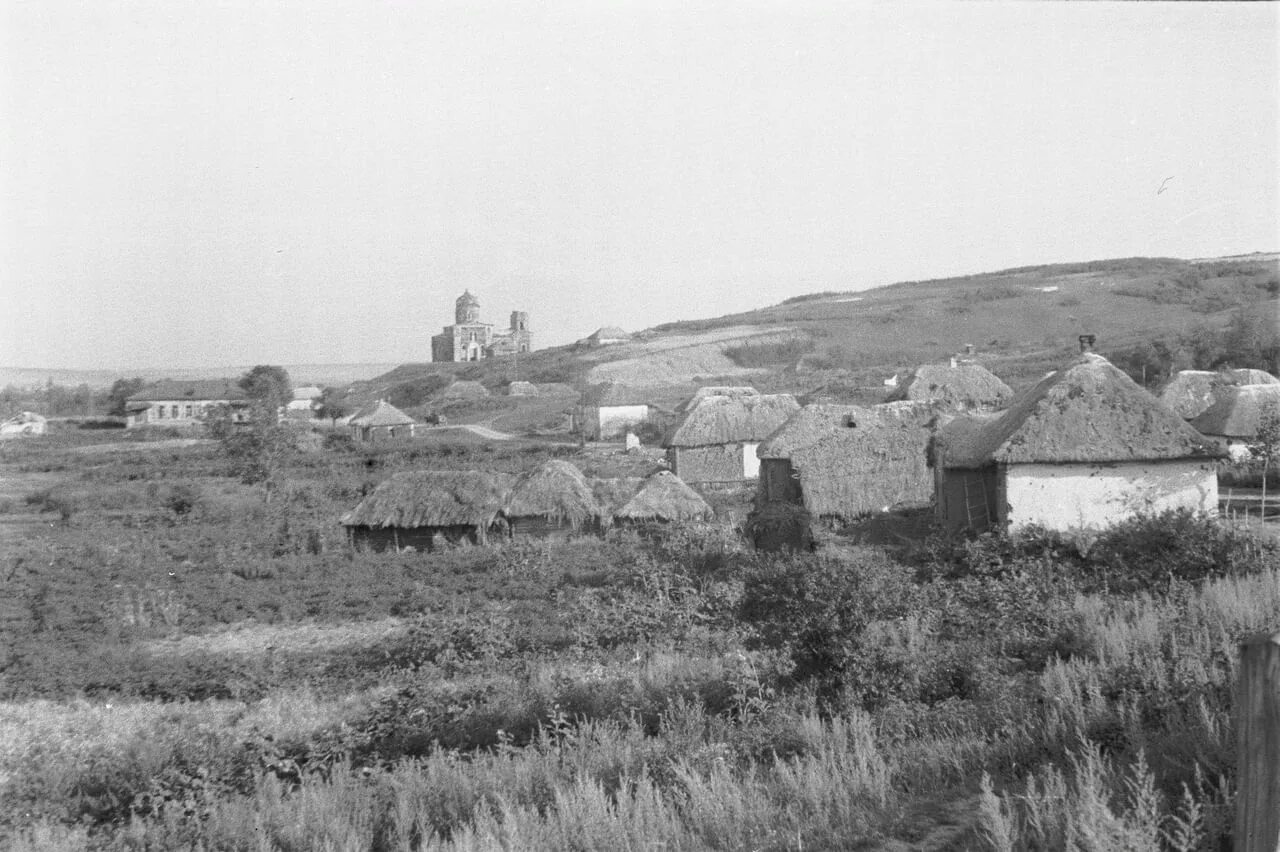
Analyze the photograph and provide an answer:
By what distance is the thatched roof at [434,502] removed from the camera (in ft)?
75.9

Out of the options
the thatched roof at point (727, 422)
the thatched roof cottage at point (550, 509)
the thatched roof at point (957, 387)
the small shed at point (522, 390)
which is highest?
the small shed at point (522, 390)

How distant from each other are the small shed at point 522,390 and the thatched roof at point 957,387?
32.7 metres

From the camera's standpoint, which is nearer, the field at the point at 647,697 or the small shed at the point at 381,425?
the field at the point at 647,697

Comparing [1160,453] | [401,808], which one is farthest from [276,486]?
[401,808]

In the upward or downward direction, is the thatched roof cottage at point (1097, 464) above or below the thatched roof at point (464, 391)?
below

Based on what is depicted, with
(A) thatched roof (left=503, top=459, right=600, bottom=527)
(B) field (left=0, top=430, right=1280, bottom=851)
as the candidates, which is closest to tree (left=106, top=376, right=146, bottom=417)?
(B) field (left=0, top=430, right=1280, bottom=851)

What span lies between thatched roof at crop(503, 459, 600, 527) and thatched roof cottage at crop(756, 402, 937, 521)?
160 inches

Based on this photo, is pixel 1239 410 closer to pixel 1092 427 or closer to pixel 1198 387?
pixel 1198 387

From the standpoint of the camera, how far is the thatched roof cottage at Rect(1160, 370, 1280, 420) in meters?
30.0

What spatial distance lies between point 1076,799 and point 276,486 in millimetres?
32962

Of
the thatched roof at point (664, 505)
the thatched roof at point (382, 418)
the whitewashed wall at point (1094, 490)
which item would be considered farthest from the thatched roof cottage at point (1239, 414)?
the thatched roof at point (382, 418)

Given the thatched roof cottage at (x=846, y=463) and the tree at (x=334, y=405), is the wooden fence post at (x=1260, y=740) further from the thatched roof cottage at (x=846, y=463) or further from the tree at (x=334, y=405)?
the tree at (x=334, y=405)

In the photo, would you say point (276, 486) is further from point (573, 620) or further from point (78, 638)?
point (573, 620)

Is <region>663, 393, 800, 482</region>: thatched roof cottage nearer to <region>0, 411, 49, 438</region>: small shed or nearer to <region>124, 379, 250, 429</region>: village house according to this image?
<region>0, 411, 49, 438</region>: small shed
